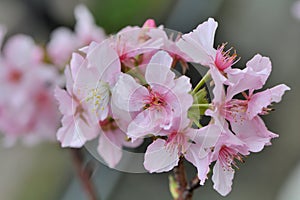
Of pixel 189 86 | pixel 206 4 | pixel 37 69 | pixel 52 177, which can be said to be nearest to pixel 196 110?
pixel 189 86

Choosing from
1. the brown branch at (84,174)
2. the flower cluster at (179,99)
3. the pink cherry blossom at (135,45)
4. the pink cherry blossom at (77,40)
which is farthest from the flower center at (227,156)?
the pink cherry blossom at (77,40)

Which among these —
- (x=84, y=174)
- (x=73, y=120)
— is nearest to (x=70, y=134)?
(x=73, y=120)

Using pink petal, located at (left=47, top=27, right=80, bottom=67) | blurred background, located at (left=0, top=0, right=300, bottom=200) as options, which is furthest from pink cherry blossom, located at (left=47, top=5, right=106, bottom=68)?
blurred background, located at (left=0, top=0, right=300, bottom=200)

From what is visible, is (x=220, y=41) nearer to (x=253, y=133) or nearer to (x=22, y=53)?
(x=22, y=53)

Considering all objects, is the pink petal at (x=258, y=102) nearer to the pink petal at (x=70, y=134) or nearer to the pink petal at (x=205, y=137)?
the pink petal at (x=205, y=137)

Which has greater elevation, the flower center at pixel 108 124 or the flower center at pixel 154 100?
the flower center at pixel 154 100

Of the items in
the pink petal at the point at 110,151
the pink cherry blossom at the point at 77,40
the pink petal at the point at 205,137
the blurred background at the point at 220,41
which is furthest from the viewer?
the blurred background at the point at 220,41

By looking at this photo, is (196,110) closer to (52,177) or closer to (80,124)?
(80,124)

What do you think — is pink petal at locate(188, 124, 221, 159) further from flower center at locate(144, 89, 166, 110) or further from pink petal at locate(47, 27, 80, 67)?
pink petal at locate(47, 27, 80, 67)
